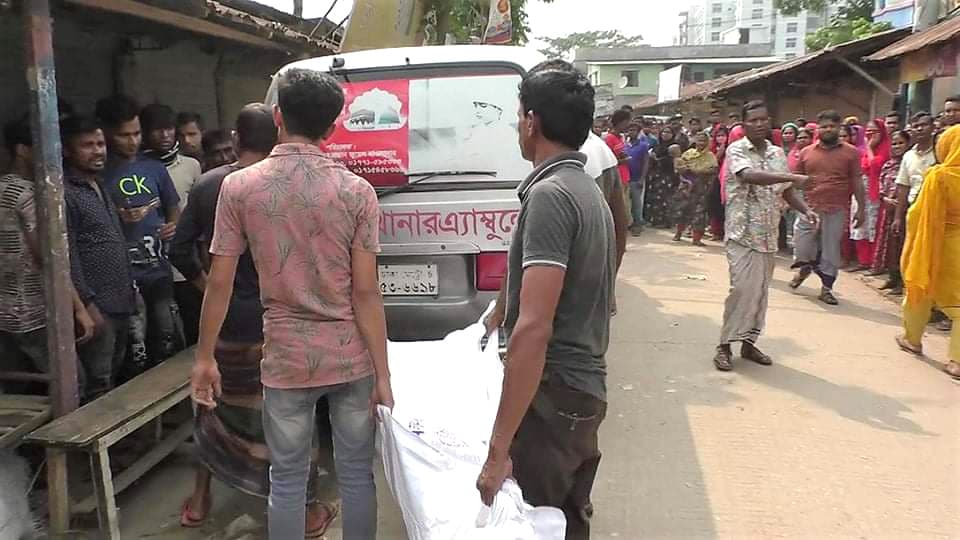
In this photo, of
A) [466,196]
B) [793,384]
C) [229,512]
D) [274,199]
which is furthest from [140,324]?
[793,384]

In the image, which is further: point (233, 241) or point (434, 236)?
point (434, 236)

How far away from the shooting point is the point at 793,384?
509 cm

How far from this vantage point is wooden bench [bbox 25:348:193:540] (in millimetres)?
2905

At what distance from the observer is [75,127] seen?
3.48 metres

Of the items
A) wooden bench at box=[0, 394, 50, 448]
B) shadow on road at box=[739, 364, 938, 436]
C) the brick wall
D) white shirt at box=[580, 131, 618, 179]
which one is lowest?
shadow on road at box=[739, 364, 938, 436]

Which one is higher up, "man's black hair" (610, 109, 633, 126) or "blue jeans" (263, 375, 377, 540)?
"man's black hair" (610, 109, 633, 126)

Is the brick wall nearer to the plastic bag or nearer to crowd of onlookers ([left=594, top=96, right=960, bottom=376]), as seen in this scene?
the plastic bag

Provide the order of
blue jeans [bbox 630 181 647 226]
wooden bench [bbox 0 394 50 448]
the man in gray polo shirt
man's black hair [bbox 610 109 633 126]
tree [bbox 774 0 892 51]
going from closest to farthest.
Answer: the man in gray polo shirt
wooden bench [bbox 0 394 50 448]
man's black hair [bbox 610 109 633 126]
blue jeans [bbox 630 181 647 226]
tree [bbox 774 0 892 51]

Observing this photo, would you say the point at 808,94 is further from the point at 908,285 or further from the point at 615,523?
the point at 615,523

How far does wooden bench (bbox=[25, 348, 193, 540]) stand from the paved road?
262 millimetres

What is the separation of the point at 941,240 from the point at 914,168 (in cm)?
209

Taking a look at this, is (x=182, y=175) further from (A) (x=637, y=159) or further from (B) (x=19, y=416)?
(A) (x=637, y=159)

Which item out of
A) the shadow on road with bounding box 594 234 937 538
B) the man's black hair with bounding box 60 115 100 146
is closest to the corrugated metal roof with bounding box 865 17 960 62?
the shadow on road with bounding box 594 234 937 538

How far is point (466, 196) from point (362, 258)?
1360 mm
